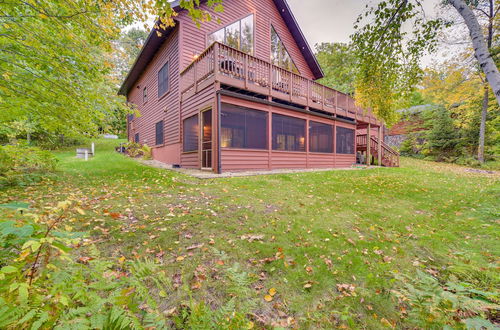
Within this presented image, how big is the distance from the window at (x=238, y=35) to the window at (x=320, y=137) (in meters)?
5.63

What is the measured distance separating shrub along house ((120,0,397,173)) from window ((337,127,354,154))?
0.07 m

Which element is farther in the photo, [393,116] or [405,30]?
[393,116]

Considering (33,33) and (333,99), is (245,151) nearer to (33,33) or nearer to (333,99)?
(33,33)

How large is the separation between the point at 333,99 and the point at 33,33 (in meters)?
13.3

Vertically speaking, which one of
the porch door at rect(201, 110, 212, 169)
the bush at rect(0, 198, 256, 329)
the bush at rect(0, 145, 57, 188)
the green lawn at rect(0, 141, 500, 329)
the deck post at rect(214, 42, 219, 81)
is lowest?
the green lawn at rect(0, 141, 500, 329)

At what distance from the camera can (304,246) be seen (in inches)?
111

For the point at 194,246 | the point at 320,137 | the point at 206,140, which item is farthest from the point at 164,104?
the point at 194,246

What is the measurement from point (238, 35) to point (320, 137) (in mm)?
7327

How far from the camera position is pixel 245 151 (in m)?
8.40

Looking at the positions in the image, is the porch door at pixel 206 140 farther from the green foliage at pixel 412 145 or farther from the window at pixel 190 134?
the green foliage at pixel 412 145

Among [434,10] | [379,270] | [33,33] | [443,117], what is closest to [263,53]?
[434,10]

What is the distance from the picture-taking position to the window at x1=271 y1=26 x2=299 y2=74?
12422mm

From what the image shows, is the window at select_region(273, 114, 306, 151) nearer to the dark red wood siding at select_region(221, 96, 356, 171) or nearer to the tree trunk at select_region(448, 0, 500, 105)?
the dark red wood siding at select_region(221, 96, 356, 171)

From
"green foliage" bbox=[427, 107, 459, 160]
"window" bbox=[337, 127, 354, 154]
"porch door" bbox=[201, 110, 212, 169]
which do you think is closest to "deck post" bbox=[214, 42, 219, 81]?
"porch door" bbox=[201, 110, 212, 169]
